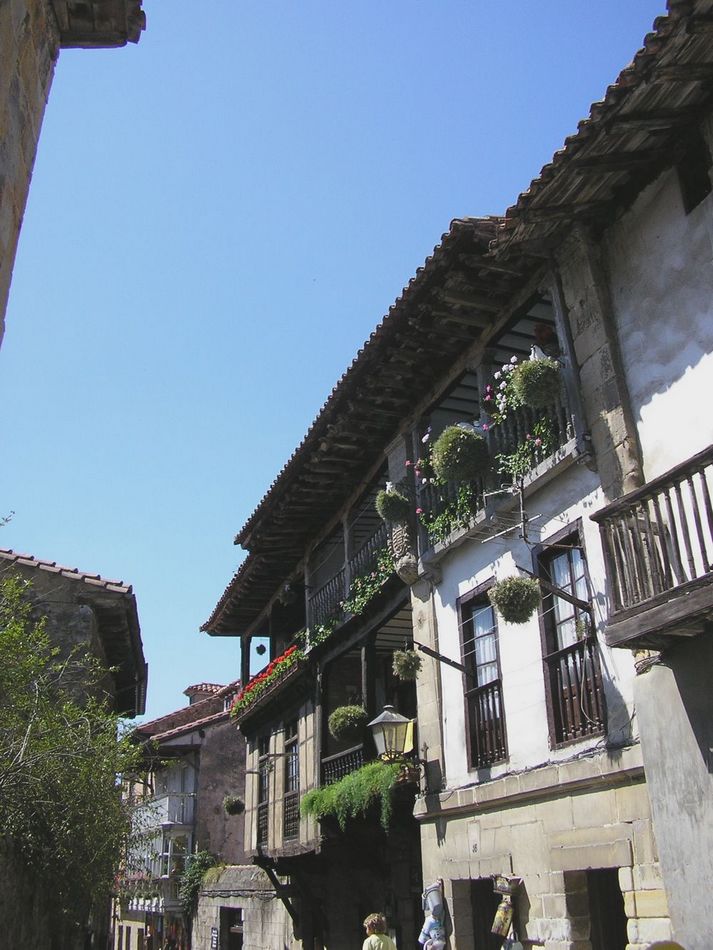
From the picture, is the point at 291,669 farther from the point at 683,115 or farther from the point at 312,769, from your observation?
the point at 683,115

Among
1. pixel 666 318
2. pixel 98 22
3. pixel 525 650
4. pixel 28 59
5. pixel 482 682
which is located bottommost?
pixel 482 682

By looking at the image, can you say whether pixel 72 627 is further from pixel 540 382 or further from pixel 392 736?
pixel 540 382

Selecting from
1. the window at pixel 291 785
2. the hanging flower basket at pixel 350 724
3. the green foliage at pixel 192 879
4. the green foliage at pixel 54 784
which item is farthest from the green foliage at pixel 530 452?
the green foliage at pixel 192 879

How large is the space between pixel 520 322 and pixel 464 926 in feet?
23.4

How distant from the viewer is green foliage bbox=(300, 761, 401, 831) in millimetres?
12055

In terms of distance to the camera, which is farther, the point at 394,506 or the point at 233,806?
the point at 233,806

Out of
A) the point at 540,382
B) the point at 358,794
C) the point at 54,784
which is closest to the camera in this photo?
the point at 540,382

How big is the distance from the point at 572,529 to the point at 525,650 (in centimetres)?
150

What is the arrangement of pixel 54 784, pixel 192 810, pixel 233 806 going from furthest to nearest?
pixel 192 810 < pixel 233 806 < pixel 54 784

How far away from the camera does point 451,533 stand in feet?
36.9

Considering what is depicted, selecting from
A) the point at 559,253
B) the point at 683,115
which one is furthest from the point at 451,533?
the point at 683,115

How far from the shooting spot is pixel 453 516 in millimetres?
11352

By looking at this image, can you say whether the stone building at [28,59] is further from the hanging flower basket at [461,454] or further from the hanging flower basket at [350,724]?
the hanging flower basket at [350,724]

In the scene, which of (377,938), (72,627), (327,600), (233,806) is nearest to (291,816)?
(327,600)
